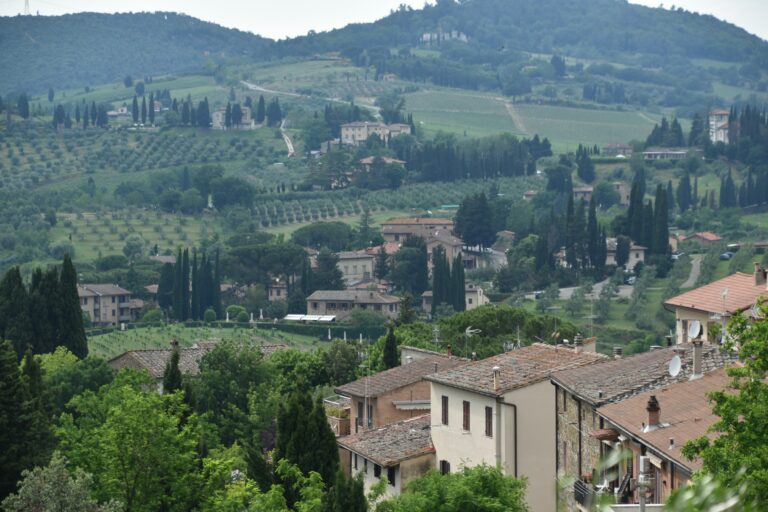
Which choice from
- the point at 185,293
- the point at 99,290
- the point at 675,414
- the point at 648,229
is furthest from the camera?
the point at 648,229

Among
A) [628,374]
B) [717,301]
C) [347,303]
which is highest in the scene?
[717,301]

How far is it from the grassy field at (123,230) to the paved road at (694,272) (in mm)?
44453

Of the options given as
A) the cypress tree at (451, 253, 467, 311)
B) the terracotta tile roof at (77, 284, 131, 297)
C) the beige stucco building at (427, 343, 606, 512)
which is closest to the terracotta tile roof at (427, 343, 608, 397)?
the beige stucco building at (427, 343, 606, 512)

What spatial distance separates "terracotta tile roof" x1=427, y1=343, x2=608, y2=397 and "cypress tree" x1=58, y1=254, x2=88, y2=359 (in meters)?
34.2

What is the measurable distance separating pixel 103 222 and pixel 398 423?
4232 inches

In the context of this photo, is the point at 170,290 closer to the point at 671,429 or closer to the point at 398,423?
the point at 398,423

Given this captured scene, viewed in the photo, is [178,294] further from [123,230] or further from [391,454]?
[391,454]

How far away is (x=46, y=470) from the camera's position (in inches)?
1049

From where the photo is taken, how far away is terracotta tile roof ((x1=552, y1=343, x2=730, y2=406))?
2512cm

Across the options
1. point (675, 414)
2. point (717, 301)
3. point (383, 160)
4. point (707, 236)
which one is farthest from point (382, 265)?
point (675, 414)

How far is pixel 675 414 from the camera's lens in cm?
2195

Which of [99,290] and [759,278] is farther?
[99,290]

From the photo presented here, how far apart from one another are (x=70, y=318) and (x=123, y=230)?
73.2m

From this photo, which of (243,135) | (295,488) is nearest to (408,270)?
(243,135)
